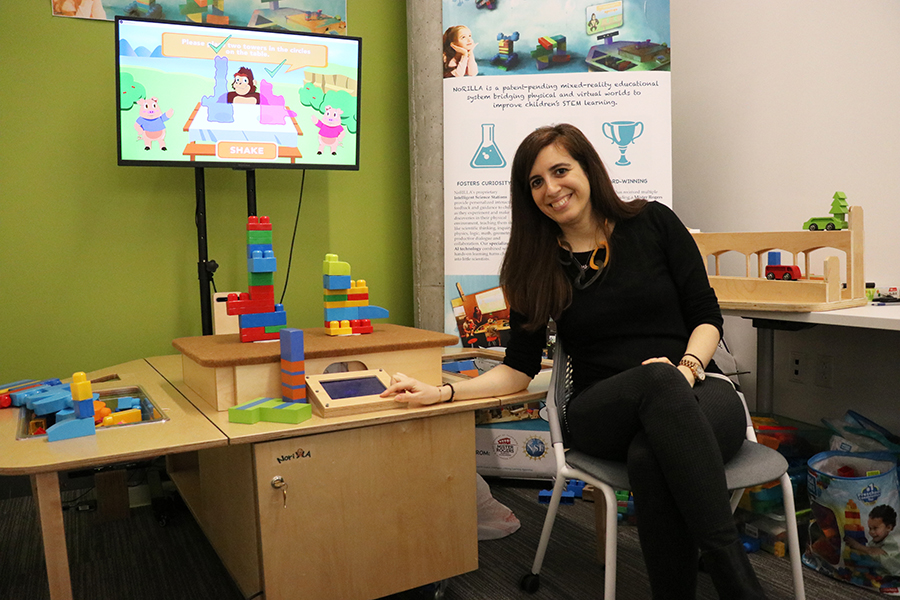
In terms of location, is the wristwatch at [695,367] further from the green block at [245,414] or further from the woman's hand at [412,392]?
the green block at [245,414]

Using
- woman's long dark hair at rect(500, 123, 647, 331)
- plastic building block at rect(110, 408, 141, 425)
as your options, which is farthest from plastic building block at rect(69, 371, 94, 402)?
woman's long dark hair at rect(500, 123, 647, 331)

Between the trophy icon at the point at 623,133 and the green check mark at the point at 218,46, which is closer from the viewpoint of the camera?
the green check mark at the point at 218,46

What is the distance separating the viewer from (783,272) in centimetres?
209

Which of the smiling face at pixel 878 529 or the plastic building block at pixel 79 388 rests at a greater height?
the plastic building block at pixel 79 388

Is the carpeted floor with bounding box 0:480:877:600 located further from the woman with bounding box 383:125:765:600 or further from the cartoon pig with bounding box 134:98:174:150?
the cartoon pig with bounding box 134:98:174:150

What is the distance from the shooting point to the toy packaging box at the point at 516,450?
8.80 feet

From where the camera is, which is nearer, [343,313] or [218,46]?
[343,313]

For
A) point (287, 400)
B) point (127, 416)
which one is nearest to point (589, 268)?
point (287, 400)

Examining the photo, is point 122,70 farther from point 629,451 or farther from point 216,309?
point 629,451

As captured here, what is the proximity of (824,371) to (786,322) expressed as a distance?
54 centimetres

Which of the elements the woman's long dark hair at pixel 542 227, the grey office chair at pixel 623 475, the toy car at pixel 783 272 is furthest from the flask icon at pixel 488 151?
the grey office chair at pixel 623 475

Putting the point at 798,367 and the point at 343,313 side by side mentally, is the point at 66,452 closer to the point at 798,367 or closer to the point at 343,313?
the point at 343,313

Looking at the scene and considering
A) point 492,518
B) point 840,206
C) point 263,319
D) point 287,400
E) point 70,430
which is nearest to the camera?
point 70,430

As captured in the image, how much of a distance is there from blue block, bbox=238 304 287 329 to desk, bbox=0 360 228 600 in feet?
1.06
